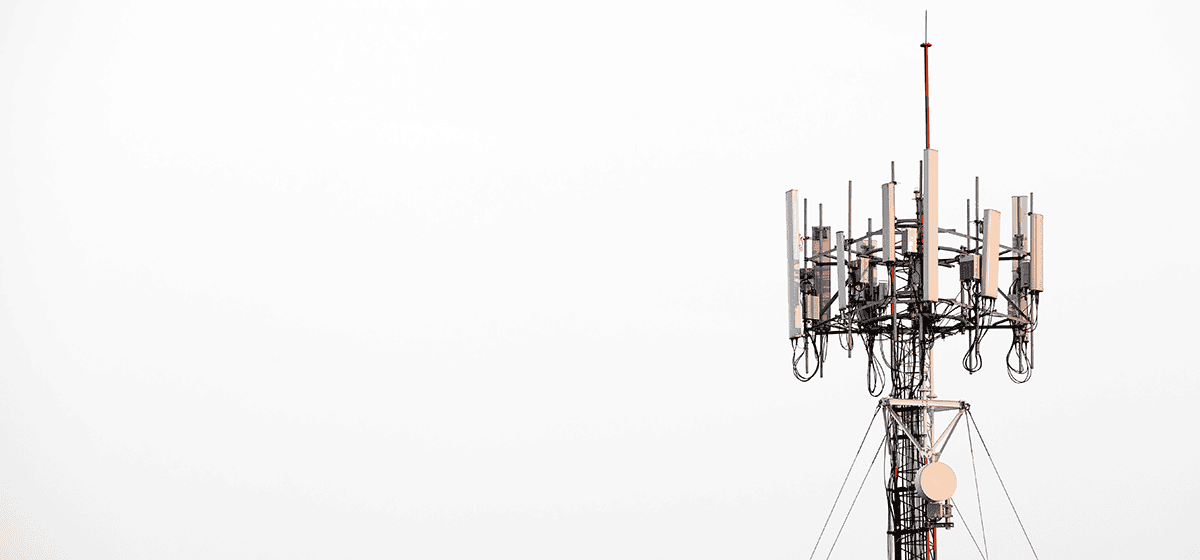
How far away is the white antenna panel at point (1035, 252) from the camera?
20.2 meters

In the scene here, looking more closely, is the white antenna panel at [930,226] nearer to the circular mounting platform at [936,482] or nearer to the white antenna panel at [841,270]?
the white antenna panel at [841,270]

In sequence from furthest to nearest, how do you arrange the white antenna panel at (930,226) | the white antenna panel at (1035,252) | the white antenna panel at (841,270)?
the white antenna panel at (1035,252) < the white antenna panel at (841,270) < the white antenna panel at (930,226)

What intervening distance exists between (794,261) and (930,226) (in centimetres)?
254

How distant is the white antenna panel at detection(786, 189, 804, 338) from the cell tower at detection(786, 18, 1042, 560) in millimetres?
16

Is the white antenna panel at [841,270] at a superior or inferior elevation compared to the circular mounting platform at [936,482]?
superior

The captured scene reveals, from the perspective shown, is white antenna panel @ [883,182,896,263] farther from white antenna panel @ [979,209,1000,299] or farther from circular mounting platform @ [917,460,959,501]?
circular mounting platform @ [917,460,959,501]

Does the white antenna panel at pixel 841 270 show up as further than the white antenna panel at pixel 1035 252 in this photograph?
No

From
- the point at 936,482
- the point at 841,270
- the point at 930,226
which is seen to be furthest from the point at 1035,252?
the point at 936,482

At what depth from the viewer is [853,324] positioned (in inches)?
808

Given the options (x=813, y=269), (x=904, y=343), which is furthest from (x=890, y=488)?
(x=813, y=269)

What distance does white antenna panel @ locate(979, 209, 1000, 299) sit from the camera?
18844 millimetres

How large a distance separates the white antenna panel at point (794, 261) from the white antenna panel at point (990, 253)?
2.91 metres

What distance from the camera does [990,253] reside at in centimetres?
1888

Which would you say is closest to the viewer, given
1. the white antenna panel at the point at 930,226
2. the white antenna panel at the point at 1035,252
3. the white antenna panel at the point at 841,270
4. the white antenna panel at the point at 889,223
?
the white antenna panel at the point at 930,226
